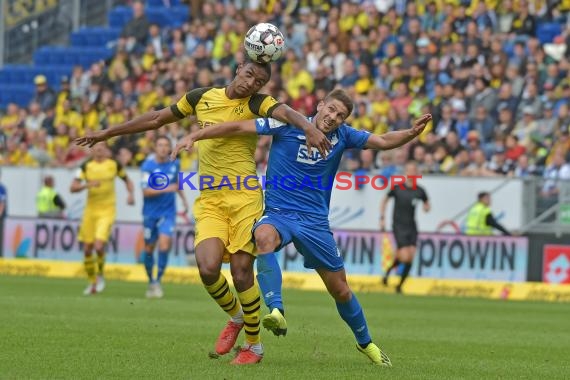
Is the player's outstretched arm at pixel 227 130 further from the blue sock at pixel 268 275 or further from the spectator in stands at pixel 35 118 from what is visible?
the spectator in stands at pixel 35 118

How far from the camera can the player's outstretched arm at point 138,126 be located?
11.6 m

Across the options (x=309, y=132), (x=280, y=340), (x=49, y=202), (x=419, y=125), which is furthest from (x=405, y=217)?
(x=309, y=132)

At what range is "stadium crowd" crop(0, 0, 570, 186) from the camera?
27.0 meters

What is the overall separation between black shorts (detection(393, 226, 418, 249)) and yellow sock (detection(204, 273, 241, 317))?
13.5 metres

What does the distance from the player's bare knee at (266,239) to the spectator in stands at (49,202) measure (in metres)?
19.1

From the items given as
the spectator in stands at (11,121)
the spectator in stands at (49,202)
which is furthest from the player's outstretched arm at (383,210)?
the spectator in stands at (11,121)

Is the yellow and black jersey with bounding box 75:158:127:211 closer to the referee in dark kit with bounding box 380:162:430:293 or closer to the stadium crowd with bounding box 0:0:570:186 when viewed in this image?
the referee in dark kit with bounding box 380:162:430:293

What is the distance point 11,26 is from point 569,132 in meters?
19.6

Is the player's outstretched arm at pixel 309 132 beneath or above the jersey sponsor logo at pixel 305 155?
above

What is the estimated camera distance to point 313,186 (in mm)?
11320

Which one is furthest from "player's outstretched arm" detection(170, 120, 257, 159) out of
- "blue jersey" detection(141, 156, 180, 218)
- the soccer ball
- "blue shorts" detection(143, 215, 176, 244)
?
"blue shorts" detection(143, 215, 176, 244)

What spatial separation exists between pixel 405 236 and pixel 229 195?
13804mm

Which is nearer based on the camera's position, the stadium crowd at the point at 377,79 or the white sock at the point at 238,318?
the white sock at the point at 238,318

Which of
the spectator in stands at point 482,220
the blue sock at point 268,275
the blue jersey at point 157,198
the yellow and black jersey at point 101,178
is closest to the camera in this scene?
the blue sock at point 268,275
